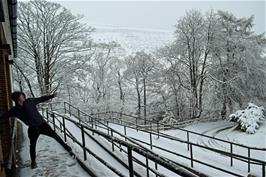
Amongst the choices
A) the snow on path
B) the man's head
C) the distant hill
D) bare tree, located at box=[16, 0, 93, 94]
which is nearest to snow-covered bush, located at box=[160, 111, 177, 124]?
bare tree, located at box=[16, 0, 93, 94]

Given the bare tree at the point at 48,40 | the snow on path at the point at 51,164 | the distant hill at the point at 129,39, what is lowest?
the snow on path at the point at 51,164

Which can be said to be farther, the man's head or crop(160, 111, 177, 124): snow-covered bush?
crop(160, 111, 177, 124): snow-covered bush

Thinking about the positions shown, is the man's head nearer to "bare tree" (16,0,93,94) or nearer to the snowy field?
the snowy field

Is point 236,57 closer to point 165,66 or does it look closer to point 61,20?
point 165,66

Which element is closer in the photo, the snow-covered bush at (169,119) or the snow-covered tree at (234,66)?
the snow-covered tree at (234,66)

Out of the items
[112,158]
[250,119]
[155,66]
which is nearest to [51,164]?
[112,158]

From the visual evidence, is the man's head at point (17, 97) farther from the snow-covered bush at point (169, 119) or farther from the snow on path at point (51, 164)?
the snow-covered bush at point (169, 119)

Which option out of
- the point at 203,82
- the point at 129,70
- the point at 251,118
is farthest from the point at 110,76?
the point at 251,118

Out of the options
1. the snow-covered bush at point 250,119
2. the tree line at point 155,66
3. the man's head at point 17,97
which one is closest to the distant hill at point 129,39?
the tree line at point 155,66

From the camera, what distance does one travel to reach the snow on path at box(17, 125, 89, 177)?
5.92 meters

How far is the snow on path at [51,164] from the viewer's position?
5919mm

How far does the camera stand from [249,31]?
3044 centimetres

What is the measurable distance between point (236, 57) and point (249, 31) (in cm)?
465

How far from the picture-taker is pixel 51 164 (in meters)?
6.57
